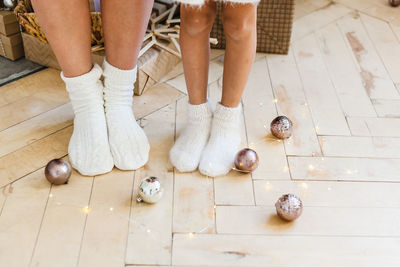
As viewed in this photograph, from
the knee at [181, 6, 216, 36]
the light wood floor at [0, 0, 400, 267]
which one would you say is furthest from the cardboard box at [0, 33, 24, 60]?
the knee at [181, 6, 216, 36]

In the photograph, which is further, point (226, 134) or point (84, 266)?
point (226, 134)

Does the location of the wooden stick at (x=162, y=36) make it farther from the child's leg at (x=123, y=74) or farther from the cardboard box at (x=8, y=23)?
the cardboard box at (x=8, y=23)

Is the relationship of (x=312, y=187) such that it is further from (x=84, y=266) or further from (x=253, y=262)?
(x=84, y=266)

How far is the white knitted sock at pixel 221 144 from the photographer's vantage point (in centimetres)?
113

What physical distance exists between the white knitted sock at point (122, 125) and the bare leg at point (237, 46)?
250 mm

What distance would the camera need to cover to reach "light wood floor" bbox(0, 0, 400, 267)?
953 mm

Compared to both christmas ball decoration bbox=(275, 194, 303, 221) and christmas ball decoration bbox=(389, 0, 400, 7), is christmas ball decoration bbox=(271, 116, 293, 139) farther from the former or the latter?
christmas ball decoration bbox=(389, 0, 400, 7)

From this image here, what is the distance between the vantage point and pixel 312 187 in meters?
1.12

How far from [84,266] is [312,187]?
58 centimetres

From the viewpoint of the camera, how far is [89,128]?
1142 mm

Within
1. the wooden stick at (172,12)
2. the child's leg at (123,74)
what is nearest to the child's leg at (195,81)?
the child's leg at (123,74)

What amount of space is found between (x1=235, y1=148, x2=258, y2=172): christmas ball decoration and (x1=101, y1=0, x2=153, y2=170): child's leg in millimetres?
246

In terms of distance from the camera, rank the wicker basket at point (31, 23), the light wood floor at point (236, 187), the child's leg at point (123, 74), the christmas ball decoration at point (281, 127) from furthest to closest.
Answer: the wicker basket at point (31, 23) < the christmas ball decoration at point (281, 127) < the child's leg at point (123, 74) < the light wood floor at point (236, 187)

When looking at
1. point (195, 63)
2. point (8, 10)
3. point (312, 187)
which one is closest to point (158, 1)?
point (8, 10)
